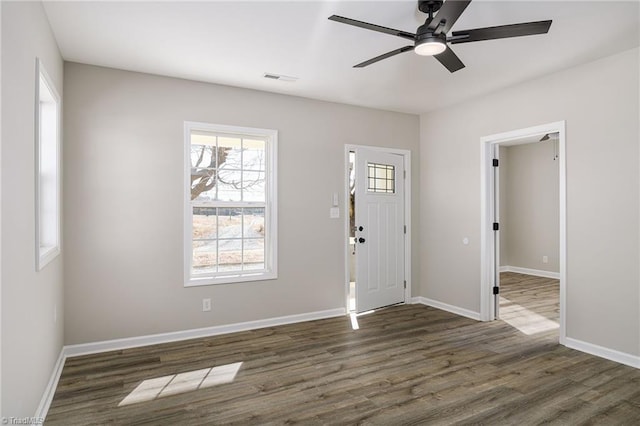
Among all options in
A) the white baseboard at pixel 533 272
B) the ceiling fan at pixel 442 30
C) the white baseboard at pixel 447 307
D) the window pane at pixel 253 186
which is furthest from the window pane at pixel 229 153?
the white baseboard at pixel 533 272

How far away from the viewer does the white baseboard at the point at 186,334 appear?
3666 millimetres

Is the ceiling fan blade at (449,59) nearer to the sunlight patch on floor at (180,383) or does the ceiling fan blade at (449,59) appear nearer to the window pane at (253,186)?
the window pane at (253,186)

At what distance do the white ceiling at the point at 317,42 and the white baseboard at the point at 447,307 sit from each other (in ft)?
8.62

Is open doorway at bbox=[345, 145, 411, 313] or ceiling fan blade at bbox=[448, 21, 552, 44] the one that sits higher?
ceiling fan blade at bbox=[448, 21, 552, 44]

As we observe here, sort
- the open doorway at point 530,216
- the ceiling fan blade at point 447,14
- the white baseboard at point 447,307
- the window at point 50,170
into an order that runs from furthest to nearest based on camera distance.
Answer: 1. the open doorway at point 530,216
2. the white baseboard at point 447,307
3. the window at point 50,170
4. the ceiling fan blade at point 447,14

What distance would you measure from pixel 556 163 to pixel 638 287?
4632 millimetres

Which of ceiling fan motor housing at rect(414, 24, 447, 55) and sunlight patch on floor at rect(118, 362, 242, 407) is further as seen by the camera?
sunlight patch on floor at rect(118, 362, 242, 407)

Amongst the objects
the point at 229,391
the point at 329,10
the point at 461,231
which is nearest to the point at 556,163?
the point at 461,231

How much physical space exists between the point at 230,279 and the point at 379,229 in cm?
207

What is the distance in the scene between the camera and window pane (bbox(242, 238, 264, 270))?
450 centimetres

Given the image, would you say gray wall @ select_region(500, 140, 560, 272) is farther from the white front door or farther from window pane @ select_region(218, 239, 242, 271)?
window pane @ select_region(218, 239, 242, 271)

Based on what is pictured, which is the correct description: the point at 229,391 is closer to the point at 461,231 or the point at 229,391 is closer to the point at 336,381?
the point at 336,381

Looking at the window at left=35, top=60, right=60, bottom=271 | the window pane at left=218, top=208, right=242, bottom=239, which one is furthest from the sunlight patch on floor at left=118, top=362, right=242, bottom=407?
the window pane at left=218, top=208, right=242, bottom=239

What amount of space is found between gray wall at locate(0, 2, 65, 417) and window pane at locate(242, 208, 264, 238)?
2078mm
